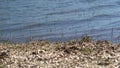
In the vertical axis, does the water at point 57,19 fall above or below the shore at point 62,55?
below

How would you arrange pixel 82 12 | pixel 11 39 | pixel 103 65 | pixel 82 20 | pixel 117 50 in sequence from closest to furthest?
pixel 103 65, pixel 117 50, pixel 11 39, pixel 82 20, pixel 82 12

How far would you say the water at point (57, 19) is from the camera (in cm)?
1706

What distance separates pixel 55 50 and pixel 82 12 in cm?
943

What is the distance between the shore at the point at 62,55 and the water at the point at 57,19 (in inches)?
126

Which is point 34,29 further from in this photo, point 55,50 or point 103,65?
point 103,65

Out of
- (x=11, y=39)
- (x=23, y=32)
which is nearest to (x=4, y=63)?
(x=11, y=39)

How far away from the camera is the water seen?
56.0 ft

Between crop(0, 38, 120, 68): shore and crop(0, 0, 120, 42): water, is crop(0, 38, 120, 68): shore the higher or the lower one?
the higher one

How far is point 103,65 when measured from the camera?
10.9 meters

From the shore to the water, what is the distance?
3188 mm

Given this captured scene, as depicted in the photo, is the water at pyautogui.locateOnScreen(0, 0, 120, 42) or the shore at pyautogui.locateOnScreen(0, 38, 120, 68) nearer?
the shore at pyautogui.locateOnScreen(0, 38, 120, 68)

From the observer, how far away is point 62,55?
1174 centimetres

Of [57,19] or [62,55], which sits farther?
[57,19]

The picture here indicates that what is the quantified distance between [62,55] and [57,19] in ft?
27.5
